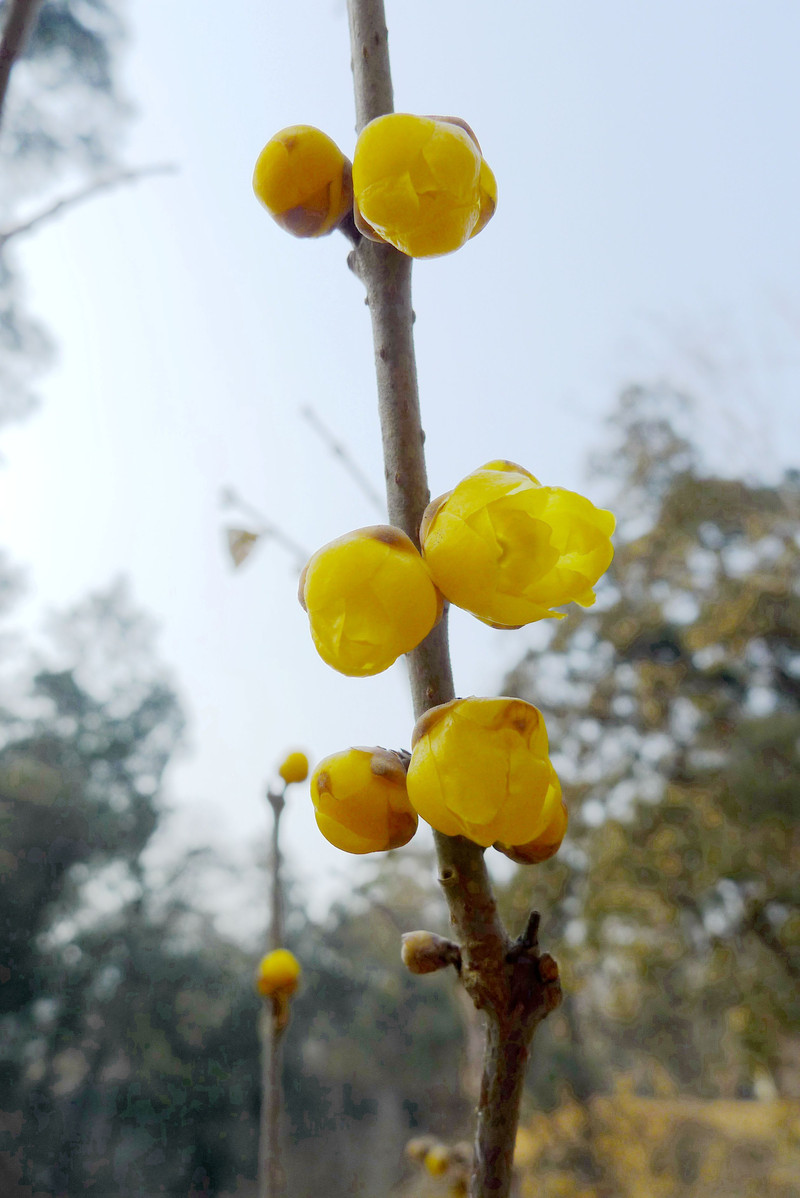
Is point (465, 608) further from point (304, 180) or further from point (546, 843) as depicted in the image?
point (304, 180)

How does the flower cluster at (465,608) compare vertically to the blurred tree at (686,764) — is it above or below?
below

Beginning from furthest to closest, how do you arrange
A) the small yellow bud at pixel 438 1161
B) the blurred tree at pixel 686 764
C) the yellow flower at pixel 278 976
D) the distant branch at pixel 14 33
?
the blurred tree at pixel 686 764, the small yellow bud at pixel 438 1161, the yellow flower at pixel 278 976, the distant branch at pixel 14 33

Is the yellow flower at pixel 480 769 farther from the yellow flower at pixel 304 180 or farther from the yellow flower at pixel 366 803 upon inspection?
the yellow flower at pixel 304 180

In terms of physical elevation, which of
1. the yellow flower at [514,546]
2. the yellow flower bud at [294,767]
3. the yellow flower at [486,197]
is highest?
the yellow flower at [486,197]

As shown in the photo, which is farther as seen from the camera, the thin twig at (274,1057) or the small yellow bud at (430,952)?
the thin twig at (274,1057)

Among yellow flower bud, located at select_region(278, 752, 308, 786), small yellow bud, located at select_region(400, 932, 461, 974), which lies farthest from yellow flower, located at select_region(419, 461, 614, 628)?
yellow flower bud, located at select_region(278, 752, 308, 786)

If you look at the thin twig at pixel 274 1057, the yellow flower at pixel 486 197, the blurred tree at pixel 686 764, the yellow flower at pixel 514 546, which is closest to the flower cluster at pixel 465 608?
the yellow flower at pixel 514 546
